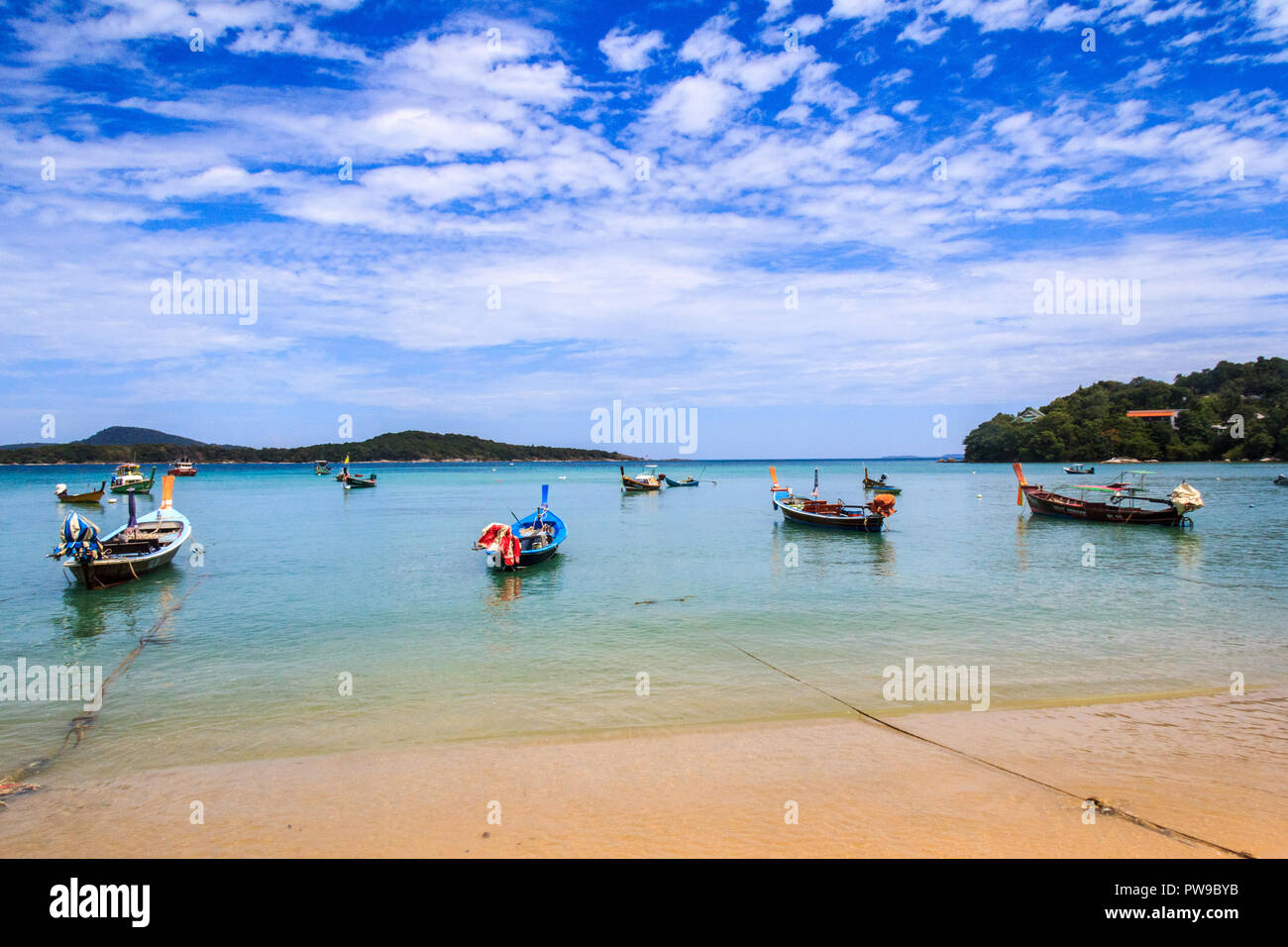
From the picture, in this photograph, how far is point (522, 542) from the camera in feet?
80.1

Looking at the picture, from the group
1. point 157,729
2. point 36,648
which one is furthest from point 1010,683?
point 36,648

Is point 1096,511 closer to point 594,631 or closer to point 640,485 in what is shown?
point 594,631

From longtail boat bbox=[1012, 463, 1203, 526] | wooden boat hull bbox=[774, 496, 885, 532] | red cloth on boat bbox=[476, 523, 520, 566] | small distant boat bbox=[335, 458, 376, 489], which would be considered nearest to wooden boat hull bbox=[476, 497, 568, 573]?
red cloth on boat bbox=[476, 523, 520, 566]

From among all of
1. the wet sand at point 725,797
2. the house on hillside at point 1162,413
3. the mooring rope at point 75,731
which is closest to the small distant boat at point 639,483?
the mooring rope at point 75,731

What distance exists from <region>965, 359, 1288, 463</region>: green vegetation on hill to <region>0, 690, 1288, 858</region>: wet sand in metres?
133

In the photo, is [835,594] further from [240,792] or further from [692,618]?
[240,792]

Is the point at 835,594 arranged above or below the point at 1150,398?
below

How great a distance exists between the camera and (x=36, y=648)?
45.1 feet

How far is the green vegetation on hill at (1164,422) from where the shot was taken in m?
110

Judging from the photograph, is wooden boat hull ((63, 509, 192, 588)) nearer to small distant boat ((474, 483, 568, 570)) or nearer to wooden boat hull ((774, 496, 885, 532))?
small distant boat ((474, 483, 568, 570))

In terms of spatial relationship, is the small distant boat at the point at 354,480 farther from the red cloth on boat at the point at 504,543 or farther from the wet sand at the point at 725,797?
the wet sand at the point at 725,797

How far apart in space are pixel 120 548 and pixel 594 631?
678 inches

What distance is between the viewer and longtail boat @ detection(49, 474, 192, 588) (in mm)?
19062

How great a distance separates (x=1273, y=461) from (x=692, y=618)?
13204 cm
